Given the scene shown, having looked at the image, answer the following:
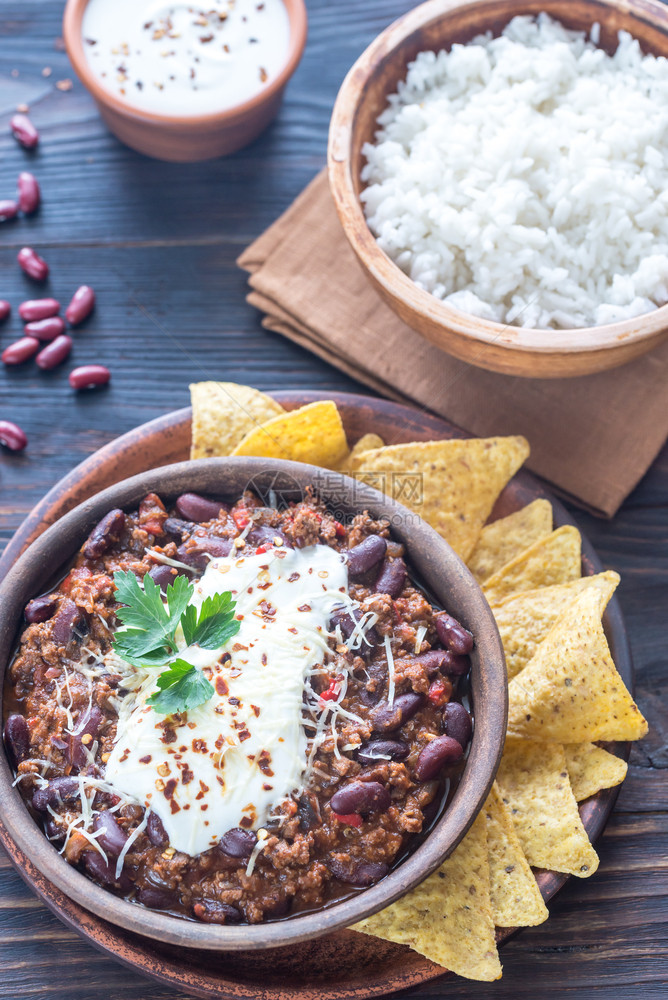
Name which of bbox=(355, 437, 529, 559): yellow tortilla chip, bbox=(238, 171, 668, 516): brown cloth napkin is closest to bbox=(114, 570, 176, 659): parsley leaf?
bbox=(355, 437, 529, 559): yellow tortilla chip

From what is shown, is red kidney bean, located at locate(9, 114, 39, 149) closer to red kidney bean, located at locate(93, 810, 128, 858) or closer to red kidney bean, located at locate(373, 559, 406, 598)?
red kidney bean, located at locate(373, 559, 406, 598)

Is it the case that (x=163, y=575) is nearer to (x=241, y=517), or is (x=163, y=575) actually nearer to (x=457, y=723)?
(x=241, y=517)

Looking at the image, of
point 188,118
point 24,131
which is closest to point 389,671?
point 188,118

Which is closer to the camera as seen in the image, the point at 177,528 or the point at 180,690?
the point at 180,690

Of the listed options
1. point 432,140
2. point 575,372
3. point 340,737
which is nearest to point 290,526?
point 340,737

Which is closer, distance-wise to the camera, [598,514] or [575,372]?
[575,372]

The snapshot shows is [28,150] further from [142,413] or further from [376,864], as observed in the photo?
[376,864]
